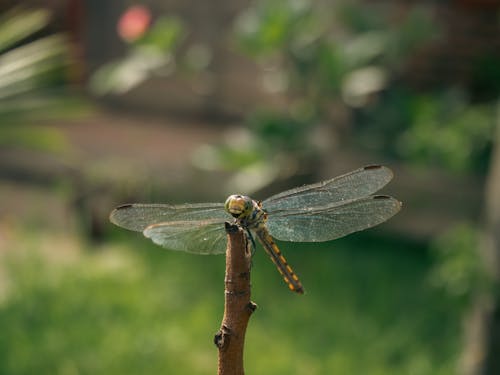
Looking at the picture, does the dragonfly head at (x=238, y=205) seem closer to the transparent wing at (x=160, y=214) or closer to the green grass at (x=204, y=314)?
the transparent wing at (x=160, y=214)

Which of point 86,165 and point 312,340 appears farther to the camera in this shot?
point 86,165

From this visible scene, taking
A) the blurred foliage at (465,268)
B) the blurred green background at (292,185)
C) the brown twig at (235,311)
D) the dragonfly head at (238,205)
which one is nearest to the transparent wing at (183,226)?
the dragonfly head at (238,205)

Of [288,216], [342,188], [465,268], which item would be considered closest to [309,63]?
[465,268]

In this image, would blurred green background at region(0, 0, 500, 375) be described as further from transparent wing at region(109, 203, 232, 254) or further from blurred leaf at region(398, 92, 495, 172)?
transparent wing at region(109, 203, 232, 254)

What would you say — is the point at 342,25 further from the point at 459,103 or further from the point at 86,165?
the point at 86,165

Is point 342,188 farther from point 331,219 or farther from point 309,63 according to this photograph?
point 309,63

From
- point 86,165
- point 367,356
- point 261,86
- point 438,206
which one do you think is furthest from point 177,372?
point 261,86
